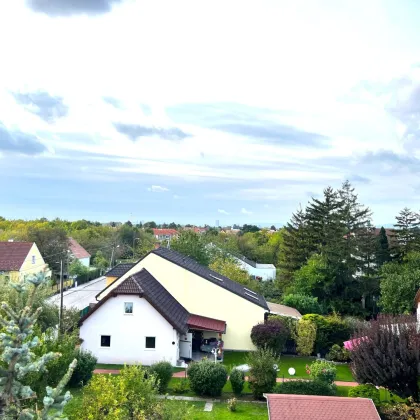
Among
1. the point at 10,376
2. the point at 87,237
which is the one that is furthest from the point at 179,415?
the point at 87,237

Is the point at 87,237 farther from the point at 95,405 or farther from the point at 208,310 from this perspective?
the point at 95,405

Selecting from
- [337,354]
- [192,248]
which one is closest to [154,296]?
[337,354]

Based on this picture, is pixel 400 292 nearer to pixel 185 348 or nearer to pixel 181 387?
pixel 185 348

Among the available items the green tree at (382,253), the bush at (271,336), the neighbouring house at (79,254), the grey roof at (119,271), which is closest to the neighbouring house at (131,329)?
the bush at (271,336)

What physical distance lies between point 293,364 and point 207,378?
10525 millimetres

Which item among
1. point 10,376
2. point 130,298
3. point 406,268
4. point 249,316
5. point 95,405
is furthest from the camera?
point 406,268

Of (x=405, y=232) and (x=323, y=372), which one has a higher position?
(x=405, y=232)

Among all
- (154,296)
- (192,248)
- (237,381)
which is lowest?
(237,381)

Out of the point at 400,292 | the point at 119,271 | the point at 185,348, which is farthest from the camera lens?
the point at 119,271

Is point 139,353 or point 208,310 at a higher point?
point 208,310

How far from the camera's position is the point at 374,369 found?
21625 mm

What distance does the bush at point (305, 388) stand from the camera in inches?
897

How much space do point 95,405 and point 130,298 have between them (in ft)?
54.5

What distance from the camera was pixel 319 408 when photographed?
Result: 57.9 feet
